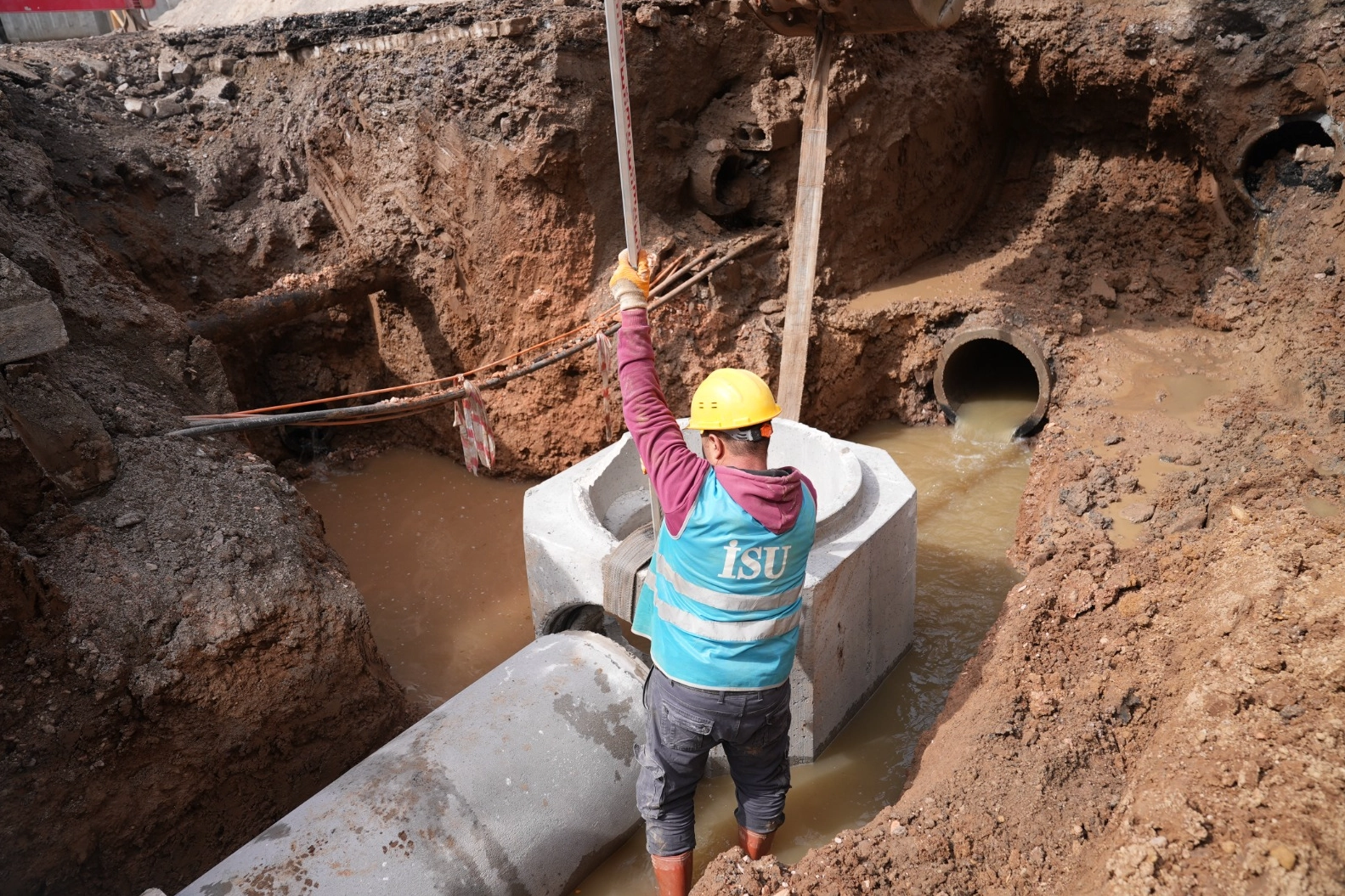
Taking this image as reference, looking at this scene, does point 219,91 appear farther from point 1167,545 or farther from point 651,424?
point 1167,545

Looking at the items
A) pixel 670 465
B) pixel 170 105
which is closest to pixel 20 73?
pixel 170 105

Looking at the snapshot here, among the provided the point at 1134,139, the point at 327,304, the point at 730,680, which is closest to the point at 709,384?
the point at 730,680

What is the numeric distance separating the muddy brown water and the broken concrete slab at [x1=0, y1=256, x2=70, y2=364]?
2.35 m

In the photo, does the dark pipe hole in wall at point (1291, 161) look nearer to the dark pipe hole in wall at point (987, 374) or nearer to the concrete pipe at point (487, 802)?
the dark pipe hole in wall at point (987, 374)

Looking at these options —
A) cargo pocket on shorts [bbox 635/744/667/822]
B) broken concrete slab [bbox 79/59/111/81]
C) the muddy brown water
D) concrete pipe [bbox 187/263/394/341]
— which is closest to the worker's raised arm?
cargo pocket on shorts [bbox 635/744/667/822]

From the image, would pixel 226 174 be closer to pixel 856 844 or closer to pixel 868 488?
pixel 868 488

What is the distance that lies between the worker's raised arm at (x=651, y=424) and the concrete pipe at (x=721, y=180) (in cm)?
410

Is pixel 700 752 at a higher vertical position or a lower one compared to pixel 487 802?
higher

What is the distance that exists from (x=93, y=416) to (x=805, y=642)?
10.5ft

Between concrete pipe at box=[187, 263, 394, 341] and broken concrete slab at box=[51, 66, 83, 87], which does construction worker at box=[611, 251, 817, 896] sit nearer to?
concrete pipe at box=[187, 263, 394, 341]

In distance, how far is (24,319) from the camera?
11.3 ft

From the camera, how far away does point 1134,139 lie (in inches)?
287

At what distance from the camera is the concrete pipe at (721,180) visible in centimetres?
648

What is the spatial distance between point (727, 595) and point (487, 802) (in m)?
1.17
